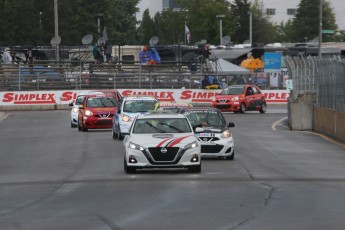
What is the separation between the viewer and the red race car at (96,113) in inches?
1454

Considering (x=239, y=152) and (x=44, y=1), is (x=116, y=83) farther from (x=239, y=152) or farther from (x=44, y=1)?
(x=239, y=152)

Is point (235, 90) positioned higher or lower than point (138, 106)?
lower

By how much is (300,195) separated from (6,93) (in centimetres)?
4247

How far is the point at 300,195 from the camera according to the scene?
17469 millimetres

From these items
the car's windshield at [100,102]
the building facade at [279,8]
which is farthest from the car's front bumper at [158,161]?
the building facade at [279,8]

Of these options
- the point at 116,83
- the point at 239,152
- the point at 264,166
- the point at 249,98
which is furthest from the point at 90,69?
the point at 264,166

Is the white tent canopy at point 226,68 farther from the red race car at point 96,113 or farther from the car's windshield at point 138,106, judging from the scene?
the car's windshield at point 138,106

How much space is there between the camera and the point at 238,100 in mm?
52688

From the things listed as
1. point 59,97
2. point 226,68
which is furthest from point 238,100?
point 226,68

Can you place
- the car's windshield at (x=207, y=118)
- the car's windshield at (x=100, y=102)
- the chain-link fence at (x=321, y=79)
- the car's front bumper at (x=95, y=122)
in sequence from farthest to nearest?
the car's windshield at (x=100, y=102) → the car's front bumper at (x=95, y=122) → the chain-link fence at (x=321, y=79) → the car's windshield at (x=207, y=118)

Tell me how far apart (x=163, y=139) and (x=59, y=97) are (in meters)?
38.2

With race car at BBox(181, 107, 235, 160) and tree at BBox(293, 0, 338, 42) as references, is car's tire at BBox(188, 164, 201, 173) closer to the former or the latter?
race car at BBox(181, 107, 235, 160)

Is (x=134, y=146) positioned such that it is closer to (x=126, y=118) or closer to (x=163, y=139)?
(x=163, y=139)

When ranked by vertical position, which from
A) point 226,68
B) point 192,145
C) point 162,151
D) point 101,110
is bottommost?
point 101,110
